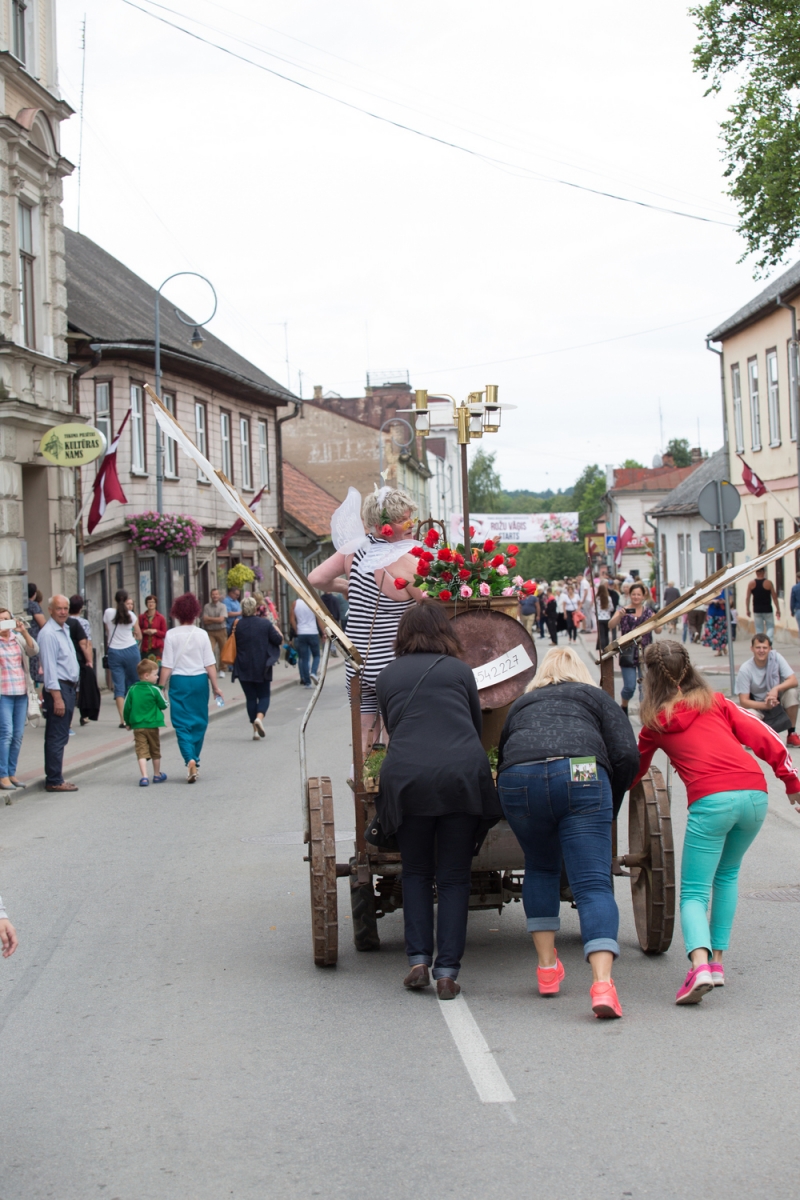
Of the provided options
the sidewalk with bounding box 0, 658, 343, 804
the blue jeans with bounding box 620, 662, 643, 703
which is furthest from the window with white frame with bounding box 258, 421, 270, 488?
the blue jeans with bounding box 620, 662, 643, 703

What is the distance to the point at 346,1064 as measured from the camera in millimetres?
4801

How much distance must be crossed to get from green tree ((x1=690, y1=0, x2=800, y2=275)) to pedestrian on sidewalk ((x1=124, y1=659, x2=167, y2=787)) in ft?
47.7

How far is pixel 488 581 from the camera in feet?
21.1

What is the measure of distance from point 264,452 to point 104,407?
12.2m

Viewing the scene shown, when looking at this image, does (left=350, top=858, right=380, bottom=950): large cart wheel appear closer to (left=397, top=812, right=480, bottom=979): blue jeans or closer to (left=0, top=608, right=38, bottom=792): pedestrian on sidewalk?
(left=397, top=812, right=480, bottom=979): blue jeans

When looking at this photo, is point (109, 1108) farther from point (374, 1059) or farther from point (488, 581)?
point (488, 581)

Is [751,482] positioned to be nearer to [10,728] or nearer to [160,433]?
[160,433]

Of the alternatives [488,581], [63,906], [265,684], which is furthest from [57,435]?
[488,581]

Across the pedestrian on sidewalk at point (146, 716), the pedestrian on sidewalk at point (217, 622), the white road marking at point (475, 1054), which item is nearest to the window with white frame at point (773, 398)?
Result: the pedestrian on sidewalk at point (217, 622)

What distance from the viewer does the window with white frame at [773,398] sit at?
3278 cm

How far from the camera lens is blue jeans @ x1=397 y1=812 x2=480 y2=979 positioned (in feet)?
18.3

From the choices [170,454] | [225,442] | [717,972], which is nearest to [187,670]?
[717,972]

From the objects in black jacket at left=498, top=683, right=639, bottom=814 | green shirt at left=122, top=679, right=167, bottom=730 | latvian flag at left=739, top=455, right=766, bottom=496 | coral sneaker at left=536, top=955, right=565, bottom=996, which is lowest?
coral sneaker at left=536, top=955, right=565, bottom=996

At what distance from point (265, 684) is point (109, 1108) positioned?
12495mm
